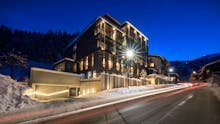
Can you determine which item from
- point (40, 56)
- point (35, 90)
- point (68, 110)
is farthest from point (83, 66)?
point (40, 56)

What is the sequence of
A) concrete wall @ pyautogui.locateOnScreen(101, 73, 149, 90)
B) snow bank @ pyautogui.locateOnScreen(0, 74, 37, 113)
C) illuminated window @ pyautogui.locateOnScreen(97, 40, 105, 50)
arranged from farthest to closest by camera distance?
illuminated window @ pyautogui.locateOnScreen(97, 40, 105, 50), concrete wall @ pyautogui.locateOnScreen(101, 73, 149, 90), snow bank @ pyautogui.locateOnScreen(0, 74, 37, 113)

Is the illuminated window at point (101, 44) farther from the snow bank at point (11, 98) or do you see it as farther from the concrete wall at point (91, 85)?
the snow bank at point (11, 98)

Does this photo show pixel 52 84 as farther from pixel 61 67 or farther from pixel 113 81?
pixel 61 67

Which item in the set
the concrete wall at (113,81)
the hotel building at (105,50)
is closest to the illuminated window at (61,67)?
the hotel building at (105,50)

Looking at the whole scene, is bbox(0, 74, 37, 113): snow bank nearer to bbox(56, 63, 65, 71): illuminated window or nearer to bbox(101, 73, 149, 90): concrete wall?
bbox(101, 73, 149, 90): concrete wall

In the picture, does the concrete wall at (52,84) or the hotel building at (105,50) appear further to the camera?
the hotel building at (105,50)

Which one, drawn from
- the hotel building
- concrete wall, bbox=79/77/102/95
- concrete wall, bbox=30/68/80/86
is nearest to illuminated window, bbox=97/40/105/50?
the hotel building

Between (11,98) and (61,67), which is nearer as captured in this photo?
(11,98)

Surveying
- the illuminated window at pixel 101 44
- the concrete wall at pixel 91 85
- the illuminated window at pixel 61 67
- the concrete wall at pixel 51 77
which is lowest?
the concrete wall at pixel 91 85

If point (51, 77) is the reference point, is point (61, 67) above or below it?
above

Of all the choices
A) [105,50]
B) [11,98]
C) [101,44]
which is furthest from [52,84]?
[11,98]

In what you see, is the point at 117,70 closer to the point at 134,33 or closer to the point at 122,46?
the point at 122,46

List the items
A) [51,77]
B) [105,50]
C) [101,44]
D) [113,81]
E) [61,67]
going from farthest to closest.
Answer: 1. [61,67]
2. [105,50]
3. [101,44]
4. [113,81]
5. [51,77]

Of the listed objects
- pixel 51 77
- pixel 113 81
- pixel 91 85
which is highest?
pixel 51 77
